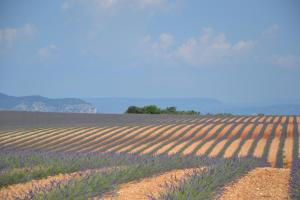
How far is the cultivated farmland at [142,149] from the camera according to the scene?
32.1 ft

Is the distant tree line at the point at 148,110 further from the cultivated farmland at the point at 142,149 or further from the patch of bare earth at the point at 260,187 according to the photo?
the patch of bare earth at the point at 260,187

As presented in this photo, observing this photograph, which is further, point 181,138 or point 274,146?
point 181,138

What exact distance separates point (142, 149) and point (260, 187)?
12497 mm

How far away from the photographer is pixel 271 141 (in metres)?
22.7

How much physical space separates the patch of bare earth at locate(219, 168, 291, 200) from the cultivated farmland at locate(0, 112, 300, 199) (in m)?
0.21

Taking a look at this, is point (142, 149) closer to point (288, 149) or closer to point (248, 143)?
point (248, 143)

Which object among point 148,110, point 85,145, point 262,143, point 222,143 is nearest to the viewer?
point 262,143

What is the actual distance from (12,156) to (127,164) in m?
3.85

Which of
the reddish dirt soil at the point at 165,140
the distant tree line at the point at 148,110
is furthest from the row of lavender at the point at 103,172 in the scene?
the distant tree line at the point at 148,110

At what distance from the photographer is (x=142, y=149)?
21.2 m

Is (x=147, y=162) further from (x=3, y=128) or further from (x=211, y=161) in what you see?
(x=3, y=128)

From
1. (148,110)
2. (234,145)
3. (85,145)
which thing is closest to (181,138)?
(234,145)

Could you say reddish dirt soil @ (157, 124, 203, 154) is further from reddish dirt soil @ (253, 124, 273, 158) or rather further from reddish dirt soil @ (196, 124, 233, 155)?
reddish dirt soil @ (253, 124, 273, 158)

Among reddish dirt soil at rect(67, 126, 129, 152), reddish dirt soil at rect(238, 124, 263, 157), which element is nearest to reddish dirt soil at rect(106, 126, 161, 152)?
reddish dirt soil at rect(67, 126, 129, 152)
